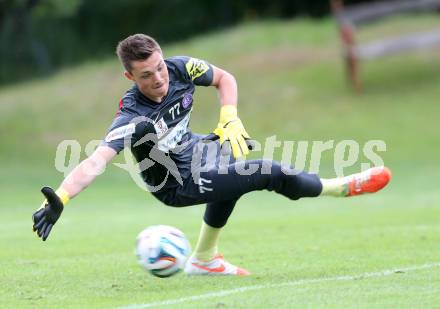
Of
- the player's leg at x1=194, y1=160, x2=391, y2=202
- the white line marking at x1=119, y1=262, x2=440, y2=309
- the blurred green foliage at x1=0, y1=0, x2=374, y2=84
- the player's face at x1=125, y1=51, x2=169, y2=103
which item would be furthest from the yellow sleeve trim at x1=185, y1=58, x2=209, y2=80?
the blurred green foliage at x1=0, y1=0, x2=374, y2=84

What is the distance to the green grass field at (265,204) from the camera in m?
7.35

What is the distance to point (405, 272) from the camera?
790 centimetres

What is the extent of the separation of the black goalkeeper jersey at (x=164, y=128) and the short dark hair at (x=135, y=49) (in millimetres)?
319

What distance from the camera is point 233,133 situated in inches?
311

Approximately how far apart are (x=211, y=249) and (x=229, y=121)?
1.24 metres

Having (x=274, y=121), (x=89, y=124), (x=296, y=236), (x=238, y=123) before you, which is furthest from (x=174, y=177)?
(x=89, y=124)

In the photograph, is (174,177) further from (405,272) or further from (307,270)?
(405,272)

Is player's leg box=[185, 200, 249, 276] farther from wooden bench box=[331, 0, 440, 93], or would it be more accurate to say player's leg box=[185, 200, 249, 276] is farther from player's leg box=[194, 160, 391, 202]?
wooden bench box=[331, 0, 440, 93]

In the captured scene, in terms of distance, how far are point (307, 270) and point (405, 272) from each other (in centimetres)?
87

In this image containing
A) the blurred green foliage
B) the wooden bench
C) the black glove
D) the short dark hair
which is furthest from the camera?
the blurred green foliage

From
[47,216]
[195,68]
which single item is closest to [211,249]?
[195,68]

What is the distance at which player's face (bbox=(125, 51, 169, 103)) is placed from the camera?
750 centimetres

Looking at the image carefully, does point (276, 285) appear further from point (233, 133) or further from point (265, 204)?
point (265, 204)

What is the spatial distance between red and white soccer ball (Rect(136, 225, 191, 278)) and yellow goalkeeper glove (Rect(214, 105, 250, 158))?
2.89 ft
